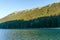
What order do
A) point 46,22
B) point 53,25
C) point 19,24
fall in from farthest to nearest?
1. point 19,24
2. point 46,22
3. point 53,25

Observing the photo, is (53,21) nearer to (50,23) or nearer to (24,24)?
(50,23)

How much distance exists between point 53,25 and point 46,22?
1344cm

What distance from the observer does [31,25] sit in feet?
607

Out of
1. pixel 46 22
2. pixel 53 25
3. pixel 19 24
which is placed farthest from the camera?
pixel 19 24

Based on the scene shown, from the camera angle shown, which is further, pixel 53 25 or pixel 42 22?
pixel 42 22

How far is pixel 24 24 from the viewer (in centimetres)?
19275

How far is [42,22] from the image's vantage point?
187625 millimetres

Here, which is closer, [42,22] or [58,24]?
[58,24]

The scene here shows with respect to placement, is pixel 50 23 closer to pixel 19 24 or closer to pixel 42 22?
pixel 42 22

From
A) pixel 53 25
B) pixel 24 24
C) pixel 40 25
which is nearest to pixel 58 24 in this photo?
Answer: pixel 53 25

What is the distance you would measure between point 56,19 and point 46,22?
11017 mm

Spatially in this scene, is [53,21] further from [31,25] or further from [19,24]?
[19,24]

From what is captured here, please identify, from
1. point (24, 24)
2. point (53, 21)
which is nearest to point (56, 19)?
point (53, 21)

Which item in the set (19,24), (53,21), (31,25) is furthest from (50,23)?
(19,24)
